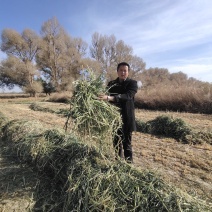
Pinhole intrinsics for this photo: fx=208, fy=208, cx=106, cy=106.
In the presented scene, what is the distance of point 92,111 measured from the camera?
9.71 ft

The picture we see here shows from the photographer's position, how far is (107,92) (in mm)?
3355

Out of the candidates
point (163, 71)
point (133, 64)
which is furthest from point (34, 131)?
point (163, 71)

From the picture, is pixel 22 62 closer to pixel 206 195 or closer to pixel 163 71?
pixel 163 71

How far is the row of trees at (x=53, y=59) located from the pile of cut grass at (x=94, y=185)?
88.9 ft

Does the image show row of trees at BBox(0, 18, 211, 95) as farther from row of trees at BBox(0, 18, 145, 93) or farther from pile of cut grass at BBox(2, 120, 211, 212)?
pile of cut grass at BBox(2, 120, 211, 212)

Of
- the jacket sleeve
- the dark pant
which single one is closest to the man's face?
the jacket sleeve

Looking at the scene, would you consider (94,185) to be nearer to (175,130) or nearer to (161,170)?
(161,170)

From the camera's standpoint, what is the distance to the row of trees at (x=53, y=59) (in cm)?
3275

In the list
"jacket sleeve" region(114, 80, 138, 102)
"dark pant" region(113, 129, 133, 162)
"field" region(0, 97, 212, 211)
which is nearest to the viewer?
"field" region(0, 97, 212, 211)

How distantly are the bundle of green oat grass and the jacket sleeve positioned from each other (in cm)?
17

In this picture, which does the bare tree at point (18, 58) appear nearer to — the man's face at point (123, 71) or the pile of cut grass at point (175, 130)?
the pile of cut grass at point (175, 130)

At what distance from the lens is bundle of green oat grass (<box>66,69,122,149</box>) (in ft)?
9.68

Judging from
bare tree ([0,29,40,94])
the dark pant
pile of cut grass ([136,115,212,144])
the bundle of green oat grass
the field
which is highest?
bare tree ([0,29,40,94])

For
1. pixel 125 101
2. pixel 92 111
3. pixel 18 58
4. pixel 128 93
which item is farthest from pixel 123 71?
pixel 18 58
